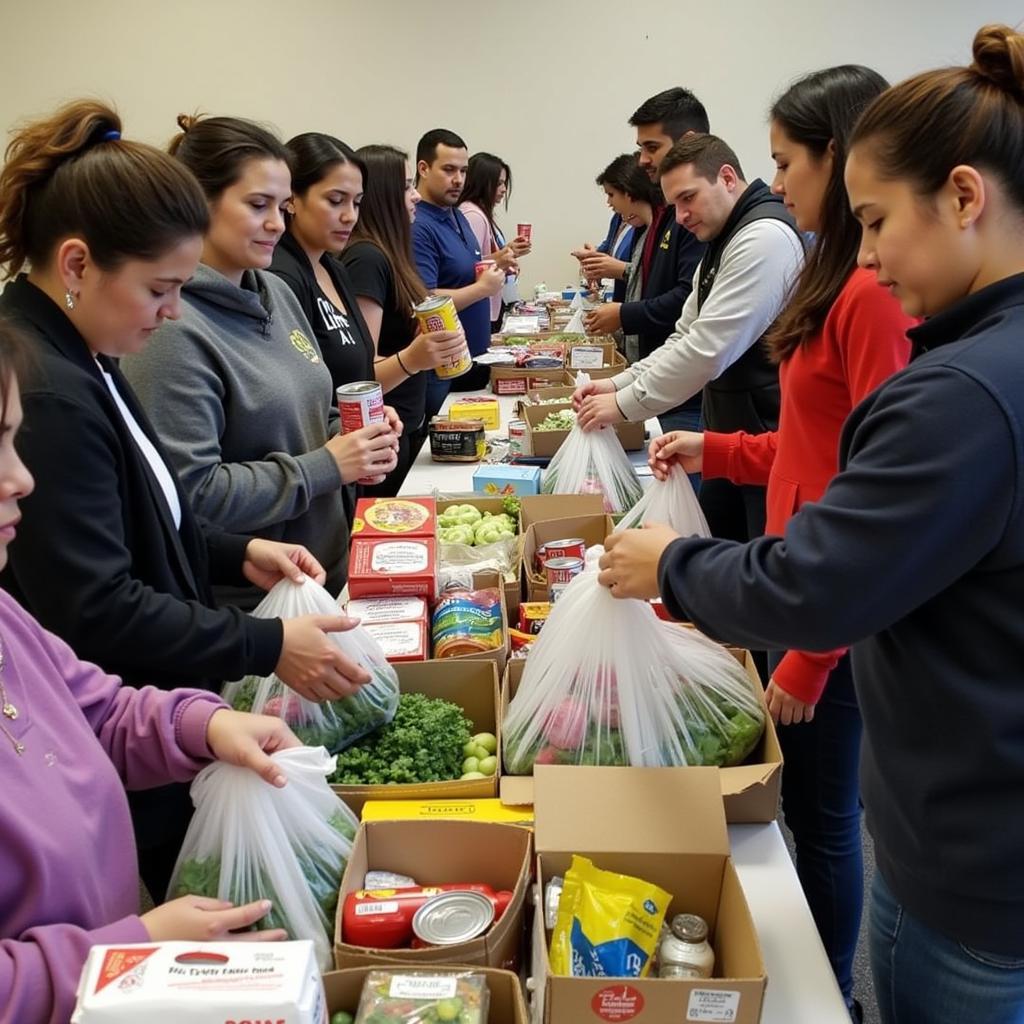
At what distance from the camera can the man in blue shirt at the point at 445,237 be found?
336cm

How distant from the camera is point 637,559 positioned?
1050 millimetres

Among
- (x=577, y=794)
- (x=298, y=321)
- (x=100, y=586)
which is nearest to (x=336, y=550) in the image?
(x=298, y=321)

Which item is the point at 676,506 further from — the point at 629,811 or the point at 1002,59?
the point at 1002,59

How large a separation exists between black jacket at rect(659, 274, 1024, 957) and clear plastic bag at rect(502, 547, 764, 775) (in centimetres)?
25

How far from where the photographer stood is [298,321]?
174 centimetres

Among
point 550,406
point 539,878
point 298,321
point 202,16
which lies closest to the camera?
point 539,878

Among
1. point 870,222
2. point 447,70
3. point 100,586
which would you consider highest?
point 447,70

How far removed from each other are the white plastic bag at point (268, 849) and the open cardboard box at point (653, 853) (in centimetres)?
24

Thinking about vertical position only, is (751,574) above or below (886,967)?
above

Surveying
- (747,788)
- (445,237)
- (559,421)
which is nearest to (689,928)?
(747,788)

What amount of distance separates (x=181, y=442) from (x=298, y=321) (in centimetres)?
45

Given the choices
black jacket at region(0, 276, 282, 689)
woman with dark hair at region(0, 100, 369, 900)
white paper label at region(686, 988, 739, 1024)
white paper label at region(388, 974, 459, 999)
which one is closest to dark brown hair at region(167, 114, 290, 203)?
woman with dark hair at region(0, 100, 369, 900)

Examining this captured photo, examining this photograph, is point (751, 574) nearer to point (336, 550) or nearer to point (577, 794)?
point (577, 794)

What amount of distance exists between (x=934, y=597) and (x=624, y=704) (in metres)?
0.46
